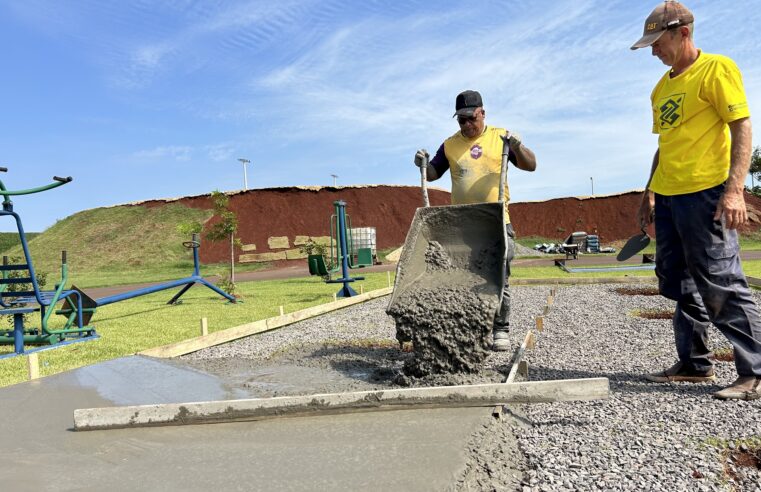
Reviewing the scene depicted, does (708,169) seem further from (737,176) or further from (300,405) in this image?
(300,405)

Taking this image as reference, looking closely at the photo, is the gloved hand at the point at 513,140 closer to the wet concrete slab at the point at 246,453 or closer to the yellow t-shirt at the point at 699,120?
the yellow t-shirt at the point at 699,120

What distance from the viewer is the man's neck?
3.18 metres

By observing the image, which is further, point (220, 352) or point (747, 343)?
point (220, 352)

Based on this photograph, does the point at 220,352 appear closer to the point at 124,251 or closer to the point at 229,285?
the point at 229,285

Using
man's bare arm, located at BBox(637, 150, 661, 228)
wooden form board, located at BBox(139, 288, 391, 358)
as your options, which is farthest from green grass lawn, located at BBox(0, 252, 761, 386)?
man's bare arm, located at BBox(637, 150, 661, 228)

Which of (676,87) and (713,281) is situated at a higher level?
(676,87)

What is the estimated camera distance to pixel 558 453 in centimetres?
233

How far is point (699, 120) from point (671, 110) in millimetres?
181

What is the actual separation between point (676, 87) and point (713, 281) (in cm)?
120

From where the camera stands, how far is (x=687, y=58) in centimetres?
320

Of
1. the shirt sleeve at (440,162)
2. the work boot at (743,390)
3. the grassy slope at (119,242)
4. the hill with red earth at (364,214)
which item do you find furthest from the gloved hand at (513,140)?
the hill with red earth at (364,214)

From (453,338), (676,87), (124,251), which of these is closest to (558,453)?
(453,338)

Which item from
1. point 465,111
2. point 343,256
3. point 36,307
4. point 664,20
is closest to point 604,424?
point 664,20

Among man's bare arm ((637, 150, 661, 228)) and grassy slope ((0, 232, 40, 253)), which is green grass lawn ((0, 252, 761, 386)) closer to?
man's bare arm ((637, 150, 661, 228))
